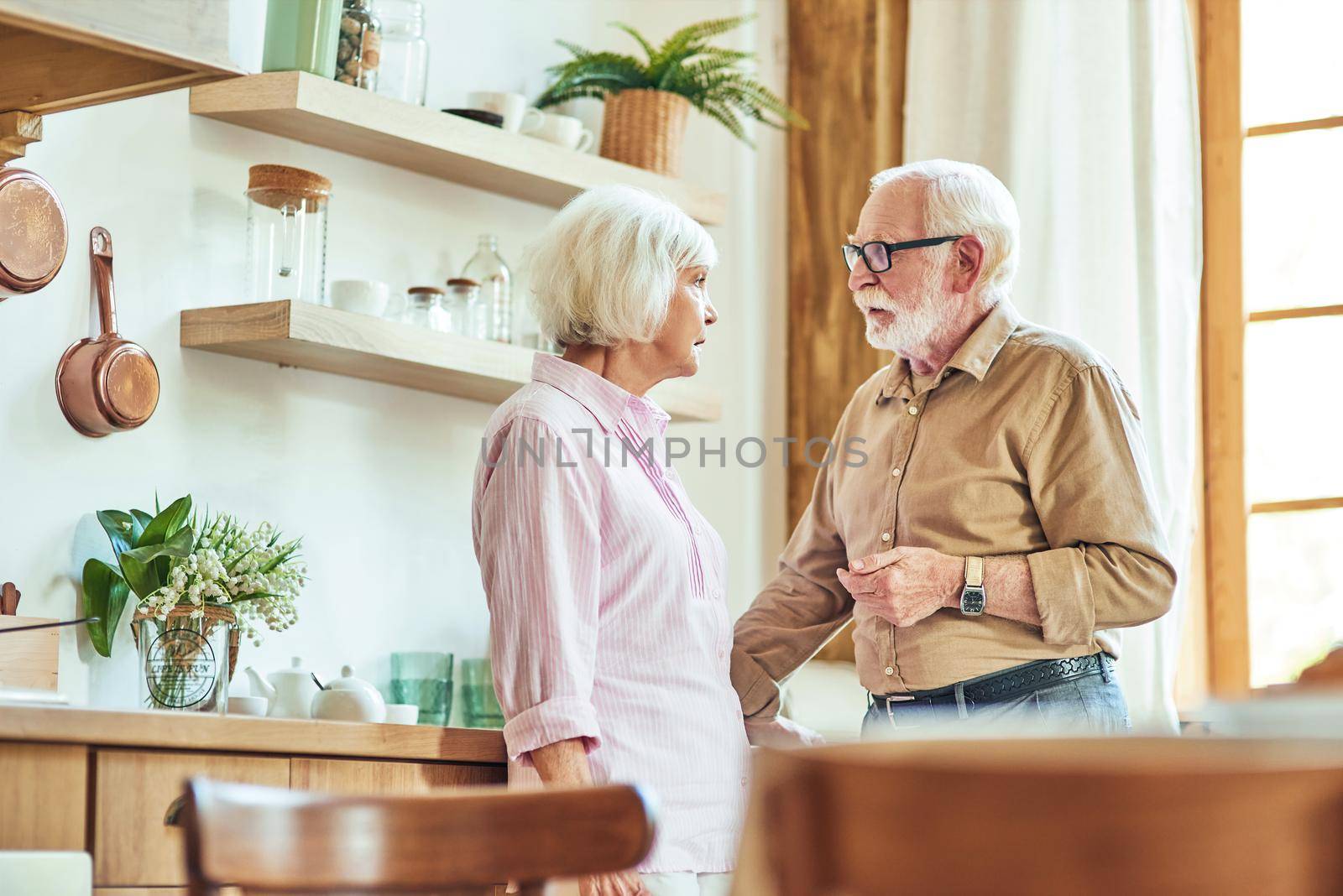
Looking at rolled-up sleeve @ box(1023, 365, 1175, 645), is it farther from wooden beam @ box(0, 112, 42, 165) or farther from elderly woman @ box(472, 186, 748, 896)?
wooden beam @ box(0, 112, 42, 165)

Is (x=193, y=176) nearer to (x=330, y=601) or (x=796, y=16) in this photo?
(x=330, y=601)

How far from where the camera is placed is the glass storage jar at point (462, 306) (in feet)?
10.1

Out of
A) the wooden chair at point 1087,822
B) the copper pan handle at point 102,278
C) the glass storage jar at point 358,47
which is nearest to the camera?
the wooden chair at point 1087,822

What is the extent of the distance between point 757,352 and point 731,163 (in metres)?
0.48

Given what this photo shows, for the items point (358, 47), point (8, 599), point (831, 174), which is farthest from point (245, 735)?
point (831, 174)

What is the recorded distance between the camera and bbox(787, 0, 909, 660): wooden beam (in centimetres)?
373

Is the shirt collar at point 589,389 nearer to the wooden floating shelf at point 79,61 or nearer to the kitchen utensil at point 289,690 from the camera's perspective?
the wooden floating shelf at point 79,61

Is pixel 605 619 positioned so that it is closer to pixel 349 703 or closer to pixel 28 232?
pixel 349 703

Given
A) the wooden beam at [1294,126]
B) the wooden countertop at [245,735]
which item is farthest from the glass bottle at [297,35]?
the wooden beam at [1294,126]

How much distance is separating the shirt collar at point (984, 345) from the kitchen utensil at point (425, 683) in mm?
1168

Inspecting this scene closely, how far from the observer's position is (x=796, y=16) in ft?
12.8

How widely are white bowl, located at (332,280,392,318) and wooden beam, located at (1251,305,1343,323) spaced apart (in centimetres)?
200

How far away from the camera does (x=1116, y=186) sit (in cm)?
329

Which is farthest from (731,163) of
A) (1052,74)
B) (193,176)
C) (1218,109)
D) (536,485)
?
(536,485)
